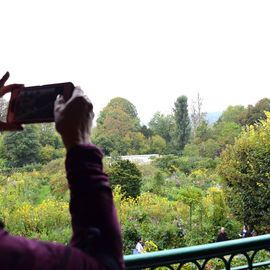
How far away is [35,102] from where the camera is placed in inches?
17.9

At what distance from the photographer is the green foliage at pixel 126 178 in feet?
25.3

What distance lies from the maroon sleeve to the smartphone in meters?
0.06

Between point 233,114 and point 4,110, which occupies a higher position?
point 233,114

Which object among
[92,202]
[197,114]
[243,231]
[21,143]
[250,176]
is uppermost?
[197,114]

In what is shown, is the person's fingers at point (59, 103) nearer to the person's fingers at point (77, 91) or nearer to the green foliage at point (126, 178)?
the person's fingers at point (77, 91)

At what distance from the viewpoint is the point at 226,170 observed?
712cm

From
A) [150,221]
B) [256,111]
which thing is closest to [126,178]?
[150,221]

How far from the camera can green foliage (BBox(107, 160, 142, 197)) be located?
7.72 m

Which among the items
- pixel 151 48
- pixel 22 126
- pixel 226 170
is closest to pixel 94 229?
pixel 22 126

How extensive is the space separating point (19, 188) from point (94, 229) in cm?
764

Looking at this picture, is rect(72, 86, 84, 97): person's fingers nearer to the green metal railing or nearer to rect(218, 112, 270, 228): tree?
the green metal railing

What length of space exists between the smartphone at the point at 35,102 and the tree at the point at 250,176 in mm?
6437

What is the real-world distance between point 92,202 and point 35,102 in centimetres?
13

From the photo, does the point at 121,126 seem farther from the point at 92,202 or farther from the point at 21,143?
the point at 92,202
